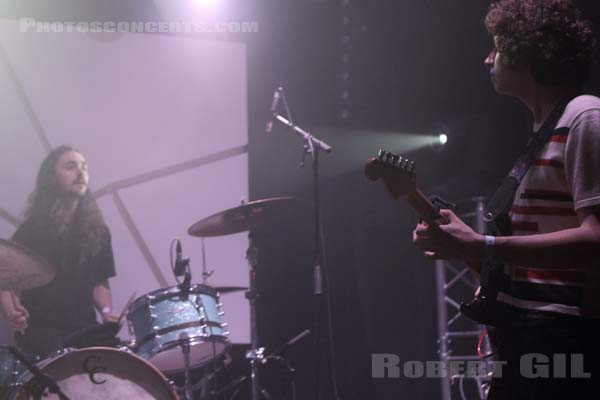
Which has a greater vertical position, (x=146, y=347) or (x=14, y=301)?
(x=14, y=301)

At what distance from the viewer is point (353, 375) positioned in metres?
5.73

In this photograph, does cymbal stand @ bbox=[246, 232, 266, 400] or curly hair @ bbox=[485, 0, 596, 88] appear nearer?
curly hair @ bbox=[485, 0, 596, 88]

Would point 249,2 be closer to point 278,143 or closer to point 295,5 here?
point 295,5

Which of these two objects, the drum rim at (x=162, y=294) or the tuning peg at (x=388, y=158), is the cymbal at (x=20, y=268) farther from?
the tuning peg at (x=388, y=158)

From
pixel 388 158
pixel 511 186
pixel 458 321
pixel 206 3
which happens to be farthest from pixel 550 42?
pixel 458 321

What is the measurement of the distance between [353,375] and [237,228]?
188cm

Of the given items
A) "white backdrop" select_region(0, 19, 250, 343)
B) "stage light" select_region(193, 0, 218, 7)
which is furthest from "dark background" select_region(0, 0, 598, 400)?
"white backdrop" select_region(0, 19, 250, 343)

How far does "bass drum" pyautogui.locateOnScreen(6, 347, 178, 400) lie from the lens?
3.81m

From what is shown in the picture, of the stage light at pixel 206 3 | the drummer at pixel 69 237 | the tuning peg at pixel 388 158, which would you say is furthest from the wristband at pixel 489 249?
the stage light at pixel 206 3

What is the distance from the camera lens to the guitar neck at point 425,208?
193cm

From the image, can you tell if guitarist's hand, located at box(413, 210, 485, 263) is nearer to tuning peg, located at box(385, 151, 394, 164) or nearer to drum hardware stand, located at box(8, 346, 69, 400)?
tuning peg, located at box(385, 151, 394, 164)

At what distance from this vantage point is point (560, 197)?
5.78 feet

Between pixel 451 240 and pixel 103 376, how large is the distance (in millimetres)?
2842

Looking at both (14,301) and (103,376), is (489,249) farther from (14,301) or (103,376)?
(14,301)
